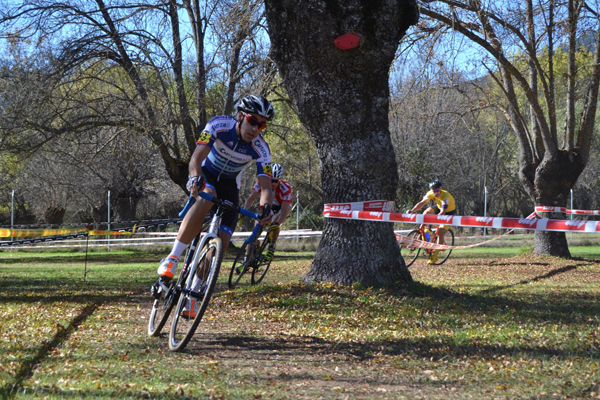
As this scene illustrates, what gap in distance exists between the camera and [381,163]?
332 inches

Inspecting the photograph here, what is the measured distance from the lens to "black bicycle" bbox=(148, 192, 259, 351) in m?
5.24

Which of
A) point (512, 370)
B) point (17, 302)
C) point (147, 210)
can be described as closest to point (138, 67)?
point (17, 302)

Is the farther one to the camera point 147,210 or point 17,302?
point 147,210

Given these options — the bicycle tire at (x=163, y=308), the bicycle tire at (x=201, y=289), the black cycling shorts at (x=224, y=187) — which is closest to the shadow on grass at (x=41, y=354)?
the bicycle tire at (x=163, y=308)

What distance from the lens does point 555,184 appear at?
15.6 m

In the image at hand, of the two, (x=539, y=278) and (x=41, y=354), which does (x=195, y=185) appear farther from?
(x=539, y=278)

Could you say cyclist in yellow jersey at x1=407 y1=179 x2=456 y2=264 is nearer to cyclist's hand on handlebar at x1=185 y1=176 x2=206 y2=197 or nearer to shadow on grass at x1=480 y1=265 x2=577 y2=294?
shadow on grass at x1=480 y1=265 x2=577 y2=294

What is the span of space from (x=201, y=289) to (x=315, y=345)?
4.03 ft

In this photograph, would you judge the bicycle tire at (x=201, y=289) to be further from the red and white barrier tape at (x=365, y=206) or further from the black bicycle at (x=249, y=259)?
the black bicycle at (x=249, y=259)

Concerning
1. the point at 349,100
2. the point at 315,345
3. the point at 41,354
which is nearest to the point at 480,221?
the point at 349,100

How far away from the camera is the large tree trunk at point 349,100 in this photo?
26.9 ft

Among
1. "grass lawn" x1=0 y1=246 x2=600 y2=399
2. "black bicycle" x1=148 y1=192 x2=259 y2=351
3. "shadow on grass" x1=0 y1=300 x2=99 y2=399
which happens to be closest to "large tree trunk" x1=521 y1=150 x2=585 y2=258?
"grass lawn" x1=0 y1=246 x2=600 y2=399

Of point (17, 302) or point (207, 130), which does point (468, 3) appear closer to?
point (207, 130)

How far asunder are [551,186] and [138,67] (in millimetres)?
12342
